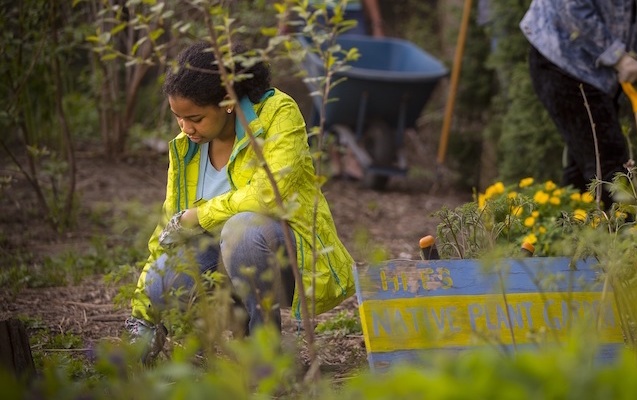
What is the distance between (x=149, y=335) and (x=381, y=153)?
180 inches

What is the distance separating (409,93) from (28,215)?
2.85 meters

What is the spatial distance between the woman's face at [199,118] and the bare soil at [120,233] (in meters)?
0.32

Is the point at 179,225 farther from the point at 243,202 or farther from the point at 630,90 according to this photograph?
the point at 630,90

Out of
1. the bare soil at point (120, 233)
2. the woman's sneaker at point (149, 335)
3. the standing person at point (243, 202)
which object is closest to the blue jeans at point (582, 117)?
the bare soil at point (120, 233)

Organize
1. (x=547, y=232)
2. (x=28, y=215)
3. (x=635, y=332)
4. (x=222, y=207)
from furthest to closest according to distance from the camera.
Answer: (x=28, y=215), (x=547, y=232), (x=222, y=207), (x=635, y=332)

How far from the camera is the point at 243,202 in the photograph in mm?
3240

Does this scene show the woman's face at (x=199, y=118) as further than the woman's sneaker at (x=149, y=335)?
Yes

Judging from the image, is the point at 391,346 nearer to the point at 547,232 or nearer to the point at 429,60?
the point at 547,232

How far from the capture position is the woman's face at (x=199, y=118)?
326 centimetres

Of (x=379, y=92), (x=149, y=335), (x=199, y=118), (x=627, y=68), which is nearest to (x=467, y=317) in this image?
(x=149, y=335)

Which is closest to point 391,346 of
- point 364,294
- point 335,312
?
point 364,294

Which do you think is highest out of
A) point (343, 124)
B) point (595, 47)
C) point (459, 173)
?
point (595, 47)

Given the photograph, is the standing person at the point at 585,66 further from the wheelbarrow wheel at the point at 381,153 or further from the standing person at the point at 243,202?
the wheelbarrow wheel at the point at 381,153

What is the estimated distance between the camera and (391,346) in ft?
9.34
